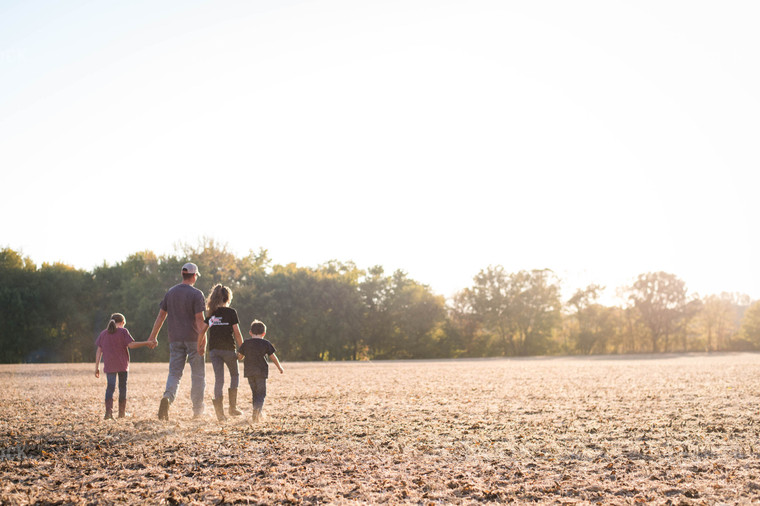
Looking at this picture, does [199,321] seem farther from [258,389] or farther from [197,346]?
[258,389]

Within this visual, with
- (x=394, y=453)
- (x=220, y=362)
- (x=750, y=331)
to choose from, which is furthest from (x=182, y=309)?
(x=750, y=331)

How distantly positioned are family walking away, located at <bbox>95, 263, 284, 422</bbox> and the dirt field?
17.1 inches

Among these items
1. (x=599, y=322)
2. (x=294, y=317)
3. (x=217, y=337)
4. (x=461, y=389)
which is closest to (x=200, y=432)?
(x=217, y=337)

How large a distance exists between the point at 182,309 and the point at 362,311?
48.1 metres

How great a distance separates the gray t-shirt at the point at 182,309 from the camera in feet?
28.4

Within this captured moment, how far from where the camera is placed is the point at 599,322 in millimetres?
66750

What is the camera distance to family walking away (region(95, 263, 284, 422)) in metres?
8.68

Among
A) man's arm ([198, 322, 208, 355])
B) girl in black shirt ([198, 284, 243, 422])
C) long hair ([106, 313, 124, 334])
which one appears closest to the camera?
man's arm ([198, 322, 208, 355])

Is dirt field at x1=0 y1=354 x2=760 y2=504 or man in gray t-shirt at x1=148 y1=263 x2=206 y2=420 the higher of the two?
man in gray t-shirt at x1=148 y1=263 x2=206 y2=420

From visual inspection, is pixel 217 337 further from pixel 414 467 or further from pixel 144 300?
pixel 144 300

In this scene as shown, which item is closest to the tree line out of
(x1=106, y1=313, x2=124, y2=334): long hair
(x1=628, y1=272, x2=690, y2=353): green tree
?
(x1=628, y1=272, x2=690, y2=353): green tree

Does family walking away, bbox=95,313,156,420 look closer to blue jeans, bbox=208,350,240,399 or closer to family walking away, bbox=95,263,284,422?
family walking away, bbox=95,263,284,422

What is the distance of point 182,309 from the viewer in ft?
28.4

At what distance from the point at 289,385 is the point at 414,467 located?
11.8m
